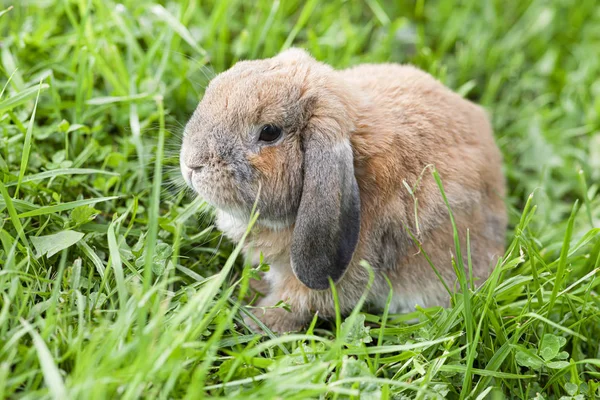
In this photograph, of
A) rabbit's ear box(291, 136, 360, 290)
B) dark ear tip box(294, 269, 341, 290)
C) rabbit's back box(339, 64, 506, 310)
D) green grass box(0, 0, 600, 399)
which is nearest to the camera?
green grass box(0, 0, 600, 399)

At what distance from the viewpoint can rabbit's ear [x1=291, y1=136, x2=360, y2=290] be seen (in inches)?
129

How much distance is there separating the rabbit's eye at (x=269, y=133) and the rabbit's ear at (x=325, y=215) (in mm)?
158

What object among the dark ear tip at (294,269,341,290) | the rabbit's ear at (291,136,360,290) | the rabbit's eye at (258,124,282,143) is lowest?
the dark ear tip at (294,269,341,290)

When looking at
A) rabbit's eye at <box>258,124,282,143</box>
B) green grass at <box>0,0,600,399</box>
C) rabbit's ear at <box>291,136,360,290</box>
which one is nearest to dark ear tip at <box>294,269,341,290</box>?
rabbit's ear at <box>291,136,360,290</box>

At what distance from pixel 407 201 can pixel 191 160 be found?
120 centimetres

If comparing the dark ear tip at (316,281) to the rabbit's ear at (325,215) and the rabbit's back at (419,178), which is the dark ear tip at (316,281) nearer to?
the rabbit's ear at (325,215)

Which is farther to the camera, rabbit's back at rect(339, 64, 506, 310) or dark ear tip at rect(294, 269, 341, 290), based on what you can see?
rabbit's back at rect(339, 64, 506, 310)

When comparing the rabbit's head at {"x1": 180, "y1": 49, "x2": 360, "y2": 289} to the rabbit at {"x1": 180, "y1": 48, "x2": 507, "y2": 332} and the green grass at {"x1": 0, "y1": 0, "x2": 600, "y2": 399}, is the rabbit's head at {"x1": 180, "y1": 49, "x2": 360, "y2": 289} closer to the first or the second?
the rabbit at {"x1": 180, "y1": 48, "x2": 507, "y2": 332}

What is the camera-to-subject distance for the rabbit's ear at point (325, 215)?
10.8ft

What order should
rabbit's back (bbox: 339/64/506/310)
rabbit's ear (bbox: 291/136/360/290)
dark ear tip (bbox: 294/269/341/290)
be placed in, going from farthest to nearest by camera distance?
1. rabbit's back (bbox: 339/64/506/310)
2. dark ear tip (bbox: 294/269/341/290)
3. rabbit's ear (bbox: 291/136/360/290)

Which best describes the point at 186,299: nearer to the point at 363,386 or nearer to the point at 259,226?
the point at 259,226

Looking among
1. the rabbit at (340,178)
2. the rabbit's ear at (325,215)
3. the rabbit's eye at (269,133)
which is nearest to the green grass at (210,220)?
the rabbit at (340,178)

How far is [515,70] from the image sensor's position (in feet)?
18.7

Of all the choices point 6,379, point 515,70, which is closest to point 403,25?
point 515,70
